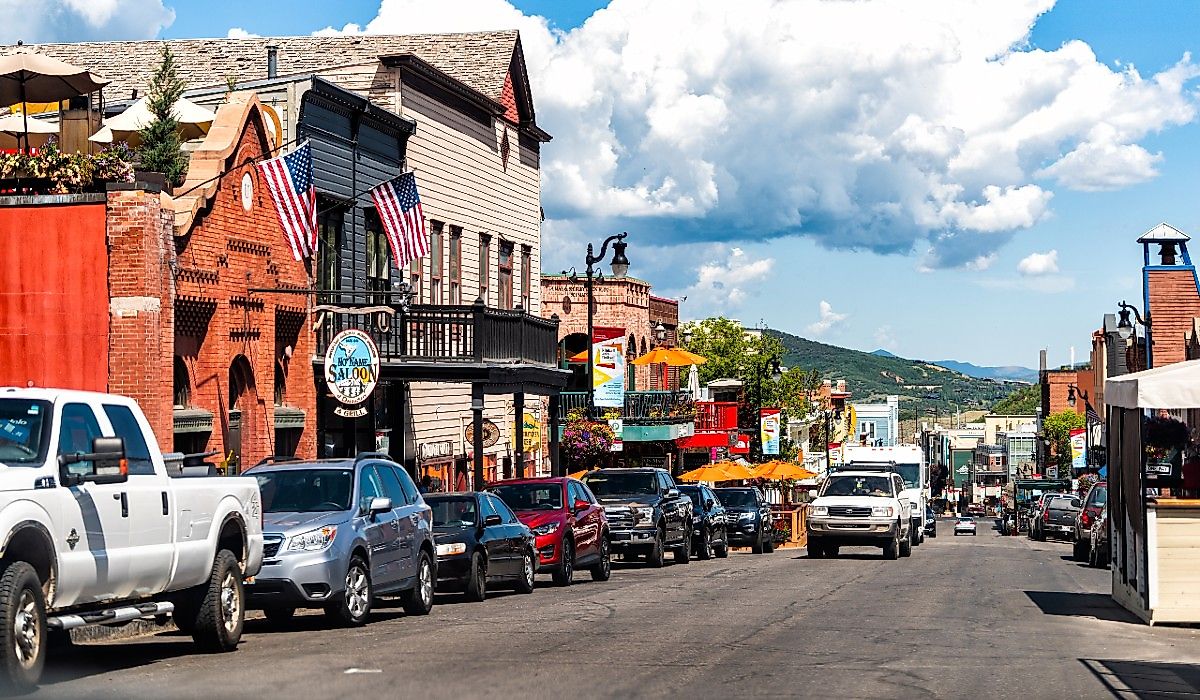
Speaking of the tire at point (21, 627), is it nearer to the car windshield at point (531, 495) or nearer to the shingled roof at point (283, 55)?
the car windshield at point (531, 495)

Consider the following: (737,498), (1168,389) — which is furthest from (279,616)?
(737,498)

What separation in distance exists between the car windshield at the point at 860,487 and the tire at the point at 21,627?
2625cm

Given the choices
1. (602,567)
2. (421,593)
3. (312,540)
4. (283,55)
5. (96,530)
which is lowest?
(602,567)

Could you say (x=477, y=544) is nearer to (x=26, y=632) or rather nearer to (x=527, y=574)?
(x=527, y=574)

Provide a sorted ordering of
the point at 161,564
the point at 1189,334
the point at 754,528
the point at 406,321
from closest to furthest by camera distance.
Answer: the point at 161,564 → the point at 406,321 → the point at 754,528 → the point at 1189,334

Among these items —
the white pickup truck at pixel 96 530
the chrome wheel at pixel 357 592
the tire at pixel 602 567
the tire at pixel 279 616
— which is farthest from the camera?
the tire at pixel 602 567

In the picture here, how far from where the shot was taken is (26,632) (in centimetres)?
1001

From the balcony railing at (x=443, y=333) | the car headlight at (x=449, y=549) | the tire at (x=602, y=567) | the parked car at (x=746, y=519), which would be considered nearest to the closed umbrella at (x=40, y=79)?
the balcony railing at (x=443, y=333)

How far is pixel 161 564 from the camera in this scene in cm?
1192

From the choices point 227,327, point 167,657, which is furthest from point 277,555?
point 227,327

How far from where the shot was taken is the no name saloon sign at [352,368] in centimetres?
2550

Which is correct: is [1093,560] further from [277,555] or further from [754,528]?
[277,555]

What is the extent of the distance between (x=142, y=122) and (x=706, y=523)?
1602cm

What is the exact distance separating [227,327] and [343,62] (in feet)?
42.9
